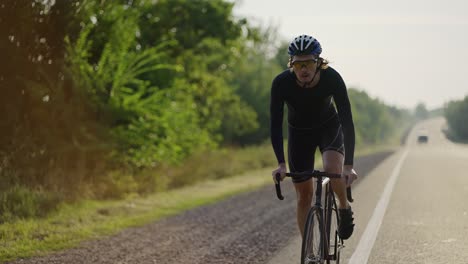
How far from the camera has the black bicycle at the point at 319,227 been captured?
4.46 metres

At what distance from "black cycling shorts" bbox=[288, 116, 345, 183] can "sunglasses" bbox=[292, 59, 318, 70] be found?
1.95 feet

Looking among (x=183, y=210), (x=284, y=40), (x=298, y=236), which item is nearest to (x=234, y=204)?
(x=183, y=210)

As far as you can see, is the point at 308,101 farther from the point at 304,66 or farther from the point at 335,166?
the point at 335,166

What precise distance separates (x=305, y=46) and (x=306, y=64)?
153 mm

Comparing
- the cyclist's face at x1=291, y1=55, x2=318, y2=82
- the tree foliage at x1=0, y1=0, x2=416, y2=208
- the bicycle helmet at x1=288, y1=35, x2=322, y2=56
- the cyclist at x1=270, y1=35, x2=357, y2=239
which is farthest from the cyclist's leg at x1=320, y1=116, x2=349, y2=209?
the tree foliage at x1=0, y1=0, x2=416, y2=208

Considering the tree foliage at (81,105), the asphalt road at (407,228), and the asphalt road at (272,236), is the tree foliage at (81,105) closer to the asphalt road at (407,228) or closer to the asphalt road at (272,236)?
the asphalt road at (272,236)

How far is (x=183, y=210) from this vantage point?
1124 cm

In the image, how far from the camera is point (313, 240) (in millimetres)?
4602

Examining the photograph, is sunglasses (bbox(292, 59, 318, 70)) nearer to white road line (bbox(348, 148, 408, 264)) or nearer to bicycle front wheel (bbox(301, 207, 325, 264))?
bicycle front wheel (bbox(301, 207, 325, 264))

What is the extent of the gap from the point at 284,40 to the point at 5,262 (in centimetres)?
4444

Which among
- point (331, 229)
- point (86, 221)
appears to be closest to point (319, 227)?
point (331, 229)

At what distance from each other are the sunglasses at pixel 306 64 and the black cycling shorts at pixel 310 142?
60 cm

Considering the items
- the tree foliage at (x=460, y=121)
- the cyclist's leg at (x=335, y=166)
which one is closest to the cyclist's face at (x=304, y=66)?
the cyclist's leg at (x=335, y=166)

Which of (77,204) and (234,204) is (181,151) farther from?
(77,204)
